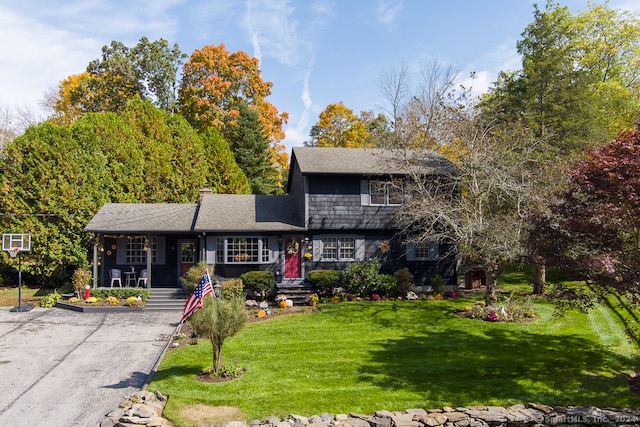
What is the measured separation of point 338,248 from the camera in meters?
20.5

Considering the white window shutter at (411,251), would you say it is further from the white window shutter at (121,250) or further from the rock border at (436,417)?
the white window shutter at (121,250)

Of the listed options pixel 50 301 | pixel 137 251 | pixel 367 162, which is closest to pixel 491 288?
pixel 367 162

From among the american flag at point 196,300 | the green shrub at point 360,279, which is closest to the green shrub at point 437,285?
the green shrub at point 360,279

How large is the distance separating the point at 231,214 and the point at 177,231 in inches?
97.9

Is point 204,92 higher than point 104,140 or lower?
higher

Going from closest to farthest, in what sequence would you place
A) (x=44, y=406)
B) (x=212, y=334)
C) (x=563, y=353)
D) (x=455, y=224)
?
(x=44, y=406), (x=212, y=334), (x=563, y=353), (x=455, y=224)

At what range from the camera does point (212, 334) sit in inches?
398

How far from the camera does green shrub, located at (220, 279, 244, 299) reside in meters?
17.7

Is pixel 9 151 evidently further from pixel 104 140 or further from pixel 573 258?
pixel 573 258

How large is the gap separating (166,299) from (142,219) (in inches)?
171

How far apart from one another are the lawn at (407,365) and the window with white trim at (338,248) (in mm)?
5035

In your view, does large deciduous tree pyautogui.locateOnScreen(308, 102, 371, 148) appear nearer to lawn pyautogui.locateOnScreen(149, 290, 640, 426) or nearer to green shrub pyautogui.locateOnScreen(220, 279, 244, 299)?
green shrub pyautogui.locateOnScreen(220, 279, 244, 299)

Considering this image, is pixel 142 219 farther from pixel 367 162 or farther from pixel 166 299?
pixel 367 162

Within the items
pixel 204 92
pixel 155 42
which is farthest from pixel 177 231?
pixel 155 42
